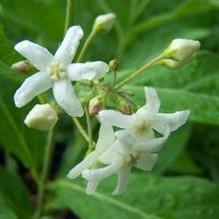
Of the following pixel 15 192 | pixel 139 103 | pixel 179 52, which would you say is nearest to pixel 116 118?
pixel 179 52

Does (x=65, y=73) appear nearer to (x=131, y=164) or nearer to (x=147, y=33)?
(x=131, y=164)

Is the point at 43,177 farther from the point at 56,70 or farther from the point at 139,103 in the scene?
the point at 56,70

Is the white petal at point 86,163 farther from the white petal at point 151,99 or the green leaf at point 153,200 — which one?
the green leaf at point 153,200

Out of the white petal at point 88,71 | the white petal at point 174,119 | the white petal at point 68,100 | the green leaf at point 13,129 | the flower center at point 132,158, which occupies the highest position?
the white petal at point 88,71

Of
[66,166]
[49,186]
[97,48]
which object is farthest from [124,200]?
[97,48]

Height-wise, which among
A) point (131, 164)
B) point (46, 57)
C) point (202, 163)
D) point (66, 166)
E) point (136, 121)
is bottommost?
point (202, 163)

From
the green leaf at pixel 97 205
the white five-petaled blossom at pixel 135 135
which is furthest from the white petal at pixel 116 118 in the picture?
the green leaf at pixel 97 205

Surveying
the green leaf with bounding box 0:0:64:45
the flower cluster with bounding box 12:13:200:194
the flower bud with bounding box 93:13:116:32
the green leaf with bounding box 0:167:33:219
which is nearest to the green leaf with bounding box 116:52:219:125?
the flower bud with bounding box 93:13:116:32
